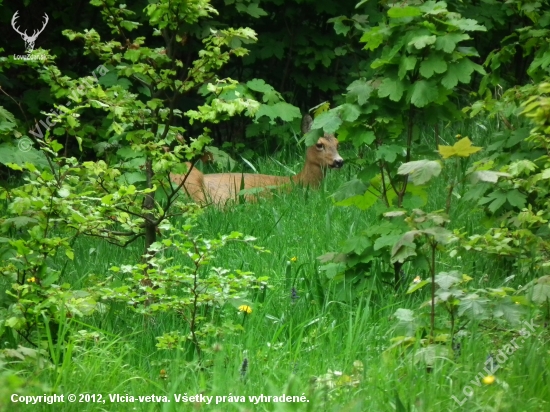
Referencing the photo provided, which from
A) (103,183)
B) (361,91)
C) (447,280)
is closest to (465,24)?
(361,91)

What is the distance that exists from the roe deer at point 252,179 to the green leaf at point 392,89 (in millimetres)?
2956

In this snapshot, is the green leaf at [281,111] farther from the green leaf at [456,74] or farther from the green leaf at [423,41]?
the green leaf at [423,41]

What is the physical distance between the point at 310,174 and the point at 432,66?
15.4ft

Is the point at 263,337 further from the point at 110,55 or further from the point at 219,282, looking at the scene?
the point at 110,55

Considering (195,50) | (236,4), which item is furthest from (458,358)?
(195,50)

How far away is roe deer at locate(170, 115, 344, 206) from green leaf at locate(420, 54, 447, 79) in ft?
10.4

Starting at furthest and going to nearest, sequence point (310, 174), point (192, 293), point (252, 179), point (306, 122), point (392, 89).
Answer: point (306, 122) → point (310, 174) → point (252, 179) → point (392, 89) → point (192, 293)

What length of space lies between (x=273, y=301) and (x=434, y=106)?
1.34m

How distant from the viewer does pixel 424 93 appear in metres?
4.61

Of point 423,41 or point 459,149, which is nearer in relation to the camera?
point 459,149

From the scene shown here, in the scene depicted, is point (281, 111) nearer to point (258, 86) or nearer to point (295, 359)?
point (258, 86)

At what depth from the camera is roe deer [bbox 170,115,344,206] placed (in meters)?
8.24

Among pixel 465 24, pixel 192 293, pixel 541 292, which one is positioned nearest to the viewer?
pixel 541 292

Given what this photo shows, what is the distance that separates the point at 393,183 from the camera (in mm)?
5012
